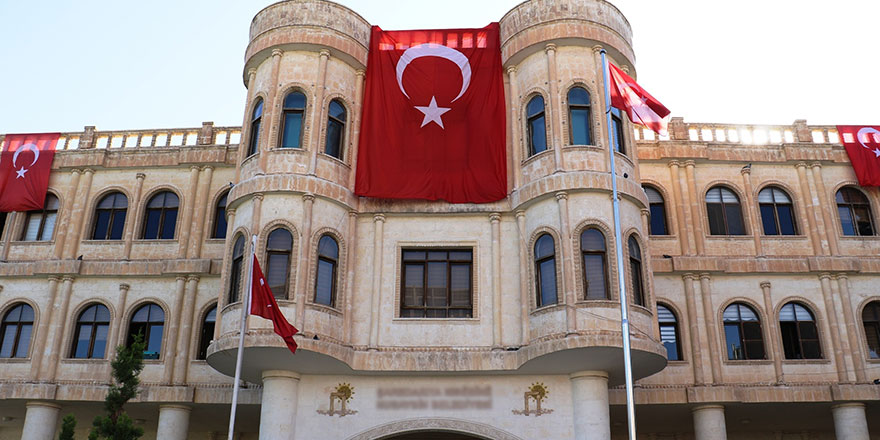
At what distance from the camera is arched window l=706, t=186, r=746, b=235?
2853 centimetres

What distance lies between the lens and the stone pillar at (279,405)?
22.1 meters

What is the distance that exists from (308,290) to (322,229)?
206cm

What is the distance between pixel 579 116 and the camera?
79.0 ft

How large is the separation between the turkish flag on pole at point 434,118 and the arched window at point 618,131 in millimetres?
3602

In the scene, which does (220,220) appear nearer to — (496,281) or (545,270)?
(496,281)

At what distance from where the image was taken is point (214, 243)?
2852cm

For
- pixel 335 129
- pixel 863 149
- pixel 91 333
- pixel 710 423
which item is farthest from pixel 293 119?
pixel 863 149

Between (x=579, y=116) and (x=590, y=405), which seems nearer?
(x=590, y=405)

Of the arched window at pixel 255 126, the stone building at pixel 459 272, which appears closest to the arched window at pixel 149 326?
the stone building at pixel 459 272

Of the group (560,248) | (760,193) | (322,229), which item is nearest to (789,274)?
(760,193)

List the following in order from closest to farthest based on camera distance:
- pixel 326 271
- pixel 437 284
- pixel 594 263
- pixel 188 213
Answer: pixel 594 263, pixel 326 271, pixel 437 284, pixel 188 213

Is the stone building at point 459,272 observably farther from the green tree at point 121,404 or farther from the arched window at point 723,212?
the green tree at point 121,404

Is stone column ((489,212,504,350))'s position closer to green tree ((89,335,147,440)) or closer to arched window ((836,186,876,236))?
green tree ((89,335,147,440))

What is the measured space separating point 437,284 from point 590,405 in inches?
234
